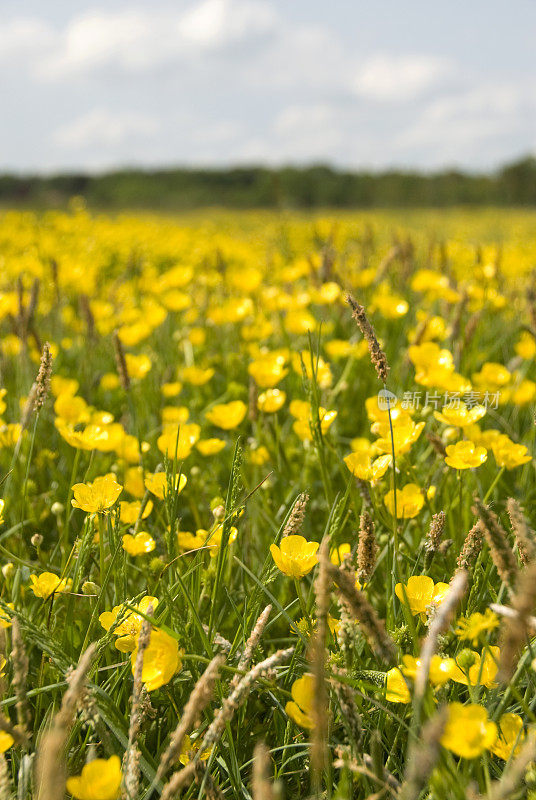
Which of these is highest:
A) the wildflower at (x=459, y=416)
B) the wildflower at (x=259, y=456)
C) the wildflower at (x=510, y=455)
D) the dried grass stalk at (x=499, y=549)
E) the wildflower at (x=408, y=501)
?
the dried grass stalk at (x=499, y=549)

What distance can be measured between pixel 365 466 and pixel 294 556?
298mm

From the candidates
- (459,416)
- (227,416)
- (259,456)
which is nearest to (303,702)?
(459,416)

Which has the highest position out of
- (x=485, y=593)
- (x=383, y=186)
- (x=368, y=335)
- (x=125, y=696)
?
(x=383, y=186)

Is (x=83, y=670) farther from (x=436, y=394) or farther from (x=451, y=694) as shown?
(x=436, y=394)

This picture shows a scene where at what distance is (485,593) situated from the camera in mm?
1346

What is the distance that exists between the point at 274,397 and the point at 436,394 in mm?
483

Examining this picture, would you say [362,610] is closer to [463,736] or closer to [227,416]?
[463,736]

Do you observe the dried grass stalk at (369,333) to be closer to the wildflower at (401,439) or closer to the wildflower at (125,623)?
the wildflower at (401,439)

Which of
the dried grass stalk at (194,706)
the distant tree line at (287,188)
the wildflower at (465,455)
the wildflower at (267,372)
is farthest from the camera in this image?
the distant tree line at (287,188)

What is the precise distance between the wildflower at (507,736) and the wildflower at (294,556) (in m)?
0.37

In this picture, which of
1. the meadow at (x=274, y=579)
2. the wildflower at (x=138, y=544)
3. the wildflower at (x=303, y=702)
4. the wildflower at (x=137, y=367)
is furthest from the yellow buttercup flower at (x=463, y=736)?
the wildflower at (x=137, y=367)

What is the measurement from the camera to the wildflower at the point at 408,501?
1.41 metres

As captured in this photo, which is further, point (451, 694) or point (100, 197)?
point (100, 197)

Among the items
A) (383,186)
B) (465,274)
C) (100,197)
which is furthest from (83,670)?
(100,197)
